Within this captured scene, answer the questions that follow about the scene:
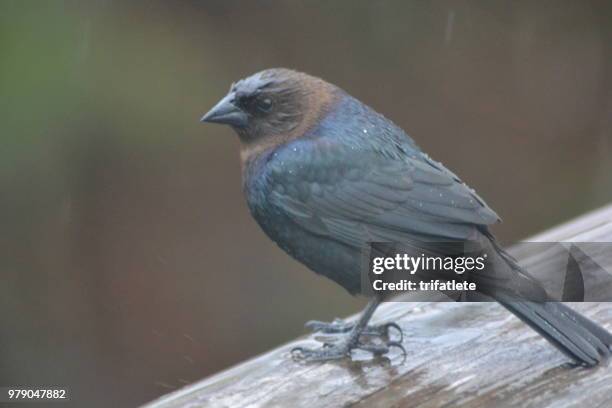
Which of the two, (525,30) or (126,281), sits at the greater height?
(525,30)

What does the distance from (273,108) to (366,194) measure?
1.58 feet

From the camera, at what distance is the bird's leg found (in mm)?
3389

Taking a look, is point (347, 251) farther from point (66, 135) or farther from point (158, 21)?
point (158, 21)

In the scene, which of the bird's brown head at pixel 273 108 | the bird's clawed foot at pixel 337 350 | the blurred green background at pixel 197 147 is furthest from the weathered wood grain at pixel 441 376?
the blurred green background at pixel 197 147

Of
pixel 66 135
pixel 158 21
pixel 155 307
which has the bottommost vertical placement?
pixel 155 307

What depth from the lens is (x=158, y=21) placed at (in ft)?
22.0

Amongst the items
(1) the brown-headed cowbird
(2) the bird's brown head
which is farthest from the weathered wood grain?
(2) the bird's brown head

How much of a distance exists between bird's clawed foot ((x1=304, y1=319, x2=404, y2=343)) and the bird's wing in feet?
0.91

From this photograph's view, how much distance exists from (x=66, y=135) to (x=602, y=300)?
3.40 meters

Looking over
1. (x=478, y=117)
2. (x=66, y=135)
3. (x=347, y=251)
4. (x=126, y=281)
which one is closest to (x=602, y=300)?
(x=347, y=251)

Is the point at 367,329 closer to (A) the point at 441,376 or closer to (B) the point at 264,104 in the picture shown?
(A) the point at 441,376

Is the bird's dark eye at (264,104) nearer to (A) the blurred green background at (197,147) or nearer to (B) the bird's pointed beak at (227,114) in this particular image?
(B) the bird's pointed beak at (227,114)

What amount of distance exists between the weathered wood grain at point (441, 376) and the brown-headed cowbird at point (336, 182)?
0.82ft

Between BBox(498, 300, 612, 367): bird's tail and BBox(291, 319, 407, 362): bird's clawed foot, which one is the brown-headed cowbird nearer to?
BBox(291, 319, 407, 362): bird's clawed foot
